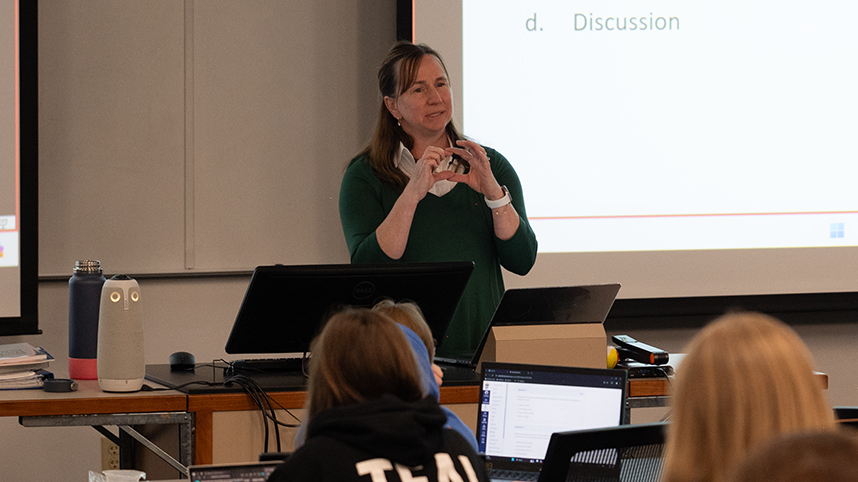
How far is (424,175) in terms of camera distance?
7.16 feet

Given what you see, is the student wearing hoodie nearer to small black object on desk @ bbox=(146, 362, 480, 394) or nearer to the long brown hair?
small black object on desk @ bbox=(146, 362, 480, 394)

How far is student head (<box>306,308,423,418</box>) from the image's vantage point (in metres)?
1.19

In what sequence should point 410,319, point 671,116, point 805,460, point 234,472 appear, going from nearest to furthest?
point 805,460
point 234,472
point 410,319
point 671,116

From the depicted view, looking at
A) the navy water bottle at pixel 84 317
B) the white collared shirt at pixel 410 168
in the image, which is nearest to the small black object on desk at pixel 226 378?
the navy water bottle at pixel 84 317

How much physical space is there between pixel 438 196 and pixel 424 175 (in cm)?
19

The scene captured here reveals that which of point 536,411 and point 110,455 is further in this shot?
point 110,455

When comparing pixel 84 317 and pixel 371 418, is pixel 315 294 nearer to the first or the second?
pixel 84 317

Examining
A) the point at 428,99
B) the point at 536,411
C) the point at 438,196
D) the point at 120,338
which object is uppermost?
the point at 428,99

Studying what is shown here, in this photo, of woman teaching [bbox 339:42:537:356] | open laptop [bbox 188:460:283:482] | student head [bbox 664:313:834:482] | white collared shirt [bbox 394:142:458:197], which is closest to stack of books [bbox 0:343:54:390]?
woman teaching [bbox 339:42:537:356]

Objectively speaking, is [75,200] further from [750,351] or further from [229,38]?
[750,351]

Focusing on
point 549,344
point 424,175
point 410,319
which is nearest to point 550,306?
point 549,344

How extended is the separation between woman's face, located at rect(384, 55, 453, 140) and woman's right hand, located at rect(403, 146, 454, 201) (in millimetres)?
140

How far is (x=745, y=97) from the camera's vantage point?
11.5ft

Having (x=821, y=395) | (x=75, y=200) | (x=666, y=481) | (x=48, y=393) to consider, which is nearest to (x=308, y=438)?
(x=666, y=481)
